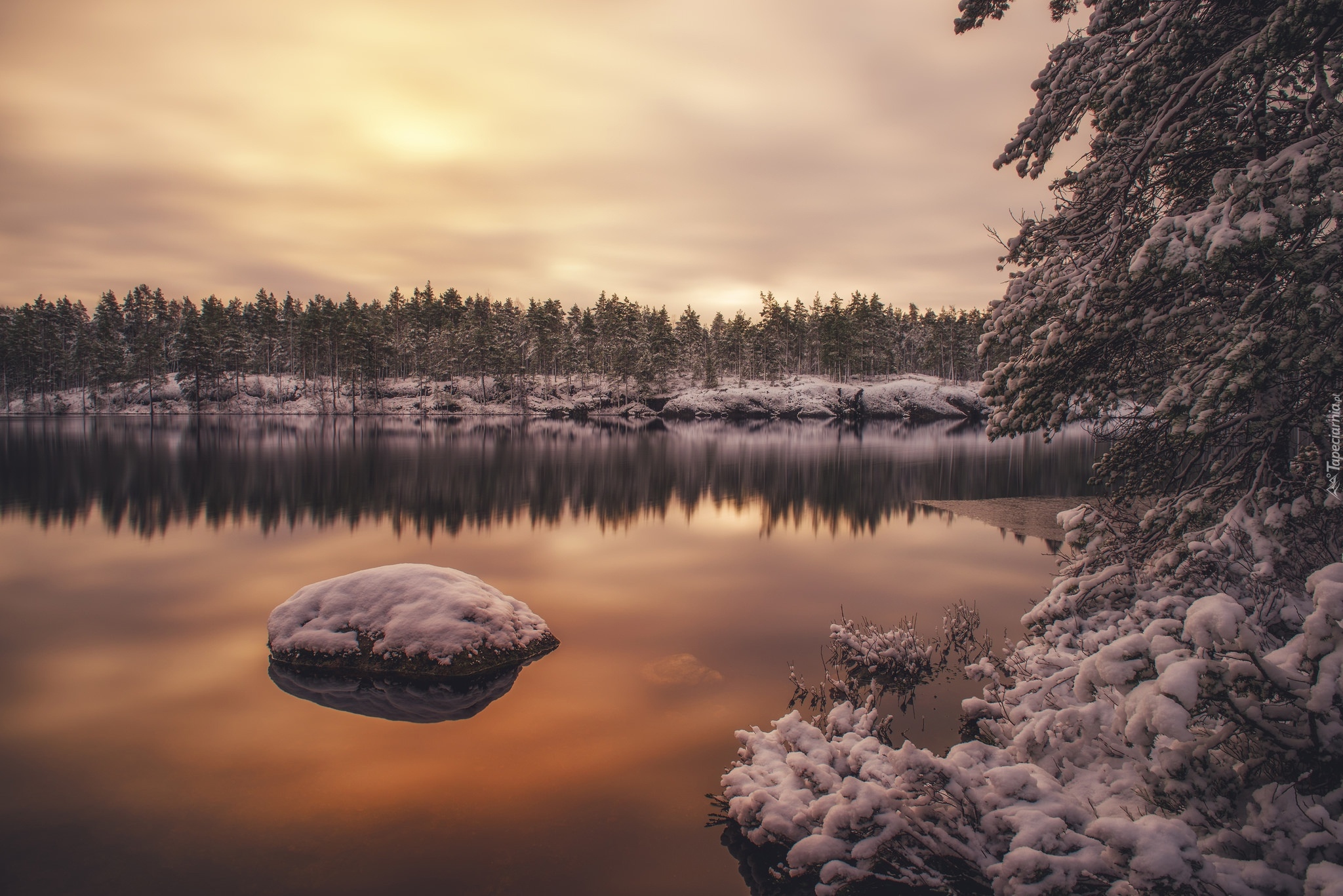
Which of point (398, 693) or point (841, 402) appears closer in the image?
point (398, 693)

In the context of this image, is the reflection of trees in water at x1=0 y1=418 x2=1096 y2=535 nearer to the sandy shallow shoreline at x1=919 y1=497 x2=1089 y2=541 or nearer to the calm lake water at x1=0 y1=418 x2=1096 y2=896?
the calm lake water at x1=0 y1=418 x2=1096 y2=896

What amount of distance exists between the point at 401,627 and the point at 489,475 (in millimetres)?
28551

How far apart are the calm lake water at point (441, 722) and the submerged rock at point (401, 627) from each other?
0.76m

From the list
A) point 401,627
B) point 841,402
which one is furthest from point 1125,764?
point 841,402

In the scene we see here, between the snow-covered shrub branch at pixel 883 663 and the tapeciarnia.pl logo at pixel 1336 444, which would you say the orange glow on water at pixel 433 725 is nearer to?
the snow-covered shrub branch at pixel 883 663

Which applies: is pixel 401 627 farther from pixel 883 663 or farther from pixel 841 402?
pixel 841 402

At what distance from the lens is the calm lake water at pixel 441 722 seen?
714cm

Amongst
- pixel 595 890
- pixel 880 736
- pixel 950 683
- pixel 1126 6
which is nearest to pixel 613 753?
pixel 595 890

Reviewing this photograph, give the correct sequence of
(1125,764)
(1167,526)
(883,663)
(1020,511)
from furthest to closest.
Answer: (1020,511), (883,663), (1167,526), (1125,764)

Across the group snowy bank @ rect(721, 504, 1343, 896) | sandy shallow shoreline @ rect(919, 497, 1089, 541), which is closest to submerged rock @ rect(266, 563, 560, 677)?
snowy bank @ rect(721, 504, 1343, 896)

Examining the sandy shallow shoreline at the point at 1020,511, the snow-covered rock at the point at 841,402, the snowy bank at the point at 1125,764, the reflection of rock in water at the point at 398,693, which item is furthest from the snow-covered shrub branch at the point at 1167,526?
the snow-covered rock at the point at 841,402

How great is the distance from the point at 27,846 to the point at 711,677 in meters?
9.21

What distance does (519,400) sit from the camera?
118000 millimetres

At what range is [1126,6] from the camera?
7617 mm
